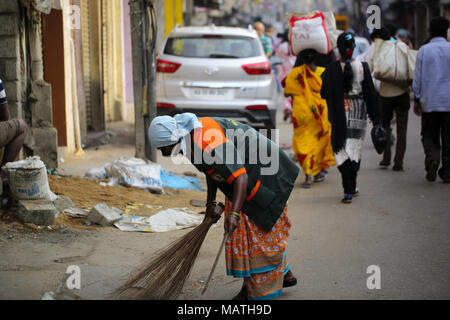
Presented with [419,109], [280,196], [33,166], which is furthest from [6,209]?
[419,109]

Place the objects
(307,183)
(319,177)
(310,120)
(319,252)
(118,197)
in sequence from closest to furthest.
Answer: (319,252) → (118,197) → (310,120) → (307,183) → (319,177)

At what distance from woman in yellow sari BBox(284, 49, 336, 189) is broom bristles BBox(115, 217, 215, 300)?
3923mm

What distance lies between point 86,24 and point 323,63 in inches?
182

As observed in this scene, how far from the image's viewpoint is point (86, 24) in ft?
38.2

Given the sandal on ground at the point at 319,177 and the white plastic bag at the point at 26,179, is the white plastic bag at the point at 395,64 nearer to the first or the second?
the sandal on ground at the point at 319,177

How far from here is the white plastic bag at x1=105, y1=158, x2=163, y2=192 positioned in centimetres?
716

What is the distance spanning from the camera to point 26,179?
5.63 meters

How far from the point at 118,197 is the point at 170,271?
9.81ft

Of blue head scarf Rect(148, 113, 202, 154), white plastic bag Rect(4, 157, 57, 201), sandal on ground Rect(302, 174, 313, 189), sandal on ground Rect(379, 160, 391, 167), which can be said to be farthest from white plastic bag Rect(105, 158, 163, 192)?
blue head scarf Rect(148, 113, 202, 154)

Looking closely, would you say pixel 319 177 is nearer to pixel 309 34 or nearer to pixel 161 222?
pixel 309 34

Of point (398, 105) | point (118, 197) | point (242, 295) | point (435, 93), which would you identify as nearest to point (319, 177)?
point (398, 105)

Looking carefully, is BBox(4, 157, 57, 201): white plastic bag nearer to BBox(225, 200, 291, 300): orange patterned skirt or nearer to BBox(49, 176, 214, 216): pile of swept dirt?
BBox(49, 176, 214, 216): pile of swept dirt

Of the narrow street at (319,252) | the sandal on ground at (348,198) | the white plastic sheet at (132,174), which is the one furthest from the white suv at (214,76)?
the sandal on ground at (348,198)
